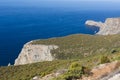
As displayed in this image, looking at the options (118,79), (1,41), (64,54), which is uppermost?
(1,41)

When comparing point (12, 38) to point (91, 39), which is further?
point (12, 38)

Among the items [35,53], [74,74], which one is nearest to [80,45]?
[35,53]

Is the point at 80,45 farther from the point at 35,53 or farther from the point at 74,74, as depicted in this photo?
the point at 74,74

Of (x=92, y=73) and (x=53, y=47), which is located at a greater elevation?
(x=53, y=47)

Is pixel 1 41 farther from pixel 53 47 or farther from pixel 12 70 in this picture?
pixel 12 70

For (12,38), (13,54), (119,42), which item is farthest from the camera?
(12,38)

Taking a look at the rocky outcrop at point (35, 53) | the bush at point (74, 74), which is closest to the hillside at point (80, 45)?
the rocky outcrop at point (35, 53)

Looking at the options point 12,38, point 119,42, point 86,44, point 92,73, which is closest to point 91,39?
point 86,44

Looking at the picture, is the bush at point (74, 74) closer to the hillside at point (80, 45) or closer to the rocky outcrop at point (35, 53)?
the hillside at point (80, 45)

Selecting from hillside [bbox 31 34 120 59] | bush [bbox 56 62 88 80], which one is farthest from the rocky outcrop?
bush [bbox 56 62 88 80]
